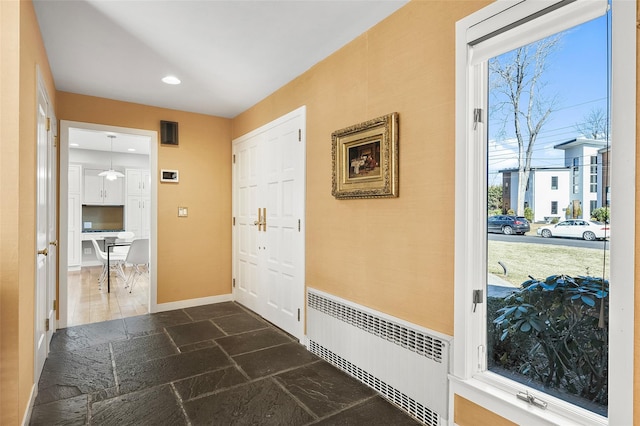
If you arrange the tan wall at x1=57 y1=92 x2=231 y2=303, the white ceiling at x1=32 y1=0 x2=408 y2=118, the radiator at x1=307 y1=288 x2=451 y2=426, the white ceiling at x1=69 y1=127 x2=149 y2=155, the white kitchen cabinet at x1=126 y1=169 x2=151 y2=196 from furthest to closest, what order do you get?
1. the white kitchen cabinet at x1=126 y1=169 x2=151 y2=196
2. the white ceiling at x1=69 y1=127 x2=149 y2=155
3. the tan wall at x1=57 y1=92 x2=231 y2=303
4. the white ceiling at x1=32 y1=0 x2=408 y2=118
5. the radiator at x1=307 y1=288 x2=451 y2=426

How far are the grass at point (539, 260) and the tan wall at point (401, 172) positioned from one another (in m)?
0.24

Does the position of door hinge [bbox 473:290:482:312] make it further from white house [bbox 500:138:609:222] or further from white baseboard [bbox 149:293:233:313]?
white baseboard [bbox 149:293:233:313]

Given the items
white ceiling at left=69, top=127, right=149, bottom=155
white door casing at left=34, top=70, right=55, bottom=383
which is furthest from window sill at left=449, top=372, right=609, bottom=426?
white ceiling at left=69, top=127, right=149, bottom=155

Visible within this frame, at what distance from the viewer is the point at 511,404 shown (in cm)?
167

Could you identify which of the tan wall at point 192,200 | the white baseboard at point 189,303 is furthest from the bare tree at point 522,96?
the white baseboard at point 189,303

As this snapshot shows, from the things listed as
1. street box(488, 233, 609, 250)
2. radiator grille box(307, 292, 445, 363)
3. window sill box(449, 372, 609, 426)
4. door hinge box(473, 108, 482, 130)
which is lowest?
window sill box(449, 372, 609, 426)

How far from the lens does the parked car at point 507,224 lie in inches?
70.5

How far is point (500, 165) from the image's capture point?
6.13 feet

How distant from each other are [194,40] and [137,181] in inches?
250

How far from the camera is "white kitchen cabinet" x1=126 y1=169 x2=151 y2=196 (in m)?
8.05

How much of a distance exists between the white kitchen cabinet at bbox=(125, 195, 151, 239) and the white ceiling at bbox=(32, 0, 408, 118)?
15.3 feet

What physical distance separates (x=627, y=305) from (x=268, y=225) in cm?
322

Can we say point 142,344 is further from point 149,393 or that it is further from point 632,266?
point 632,266

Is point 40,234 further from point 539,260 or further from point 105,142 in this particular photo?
point 105,142
